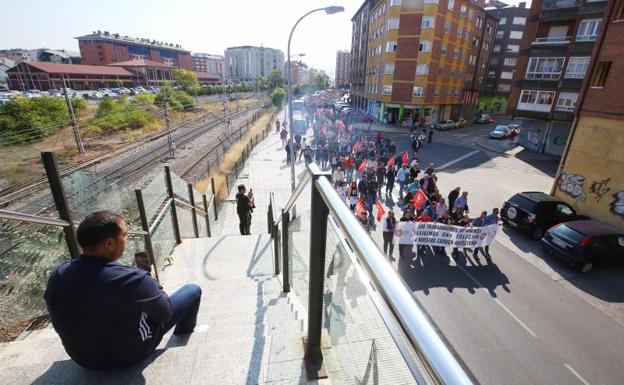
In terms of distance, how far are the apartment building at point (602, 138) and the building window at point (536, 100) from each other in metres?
12.6

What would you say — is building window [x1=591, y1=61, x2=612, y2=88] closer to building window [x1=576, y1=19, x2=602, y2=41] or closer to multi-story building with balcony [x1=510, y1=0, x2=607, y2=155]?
multi-story building with balcony [x1=510, y1=0, x2=607, y2=155]

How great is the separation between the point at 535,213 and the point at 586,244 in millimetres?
2146

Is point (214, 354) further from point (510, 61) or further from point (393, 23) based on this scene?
point (510, 61)

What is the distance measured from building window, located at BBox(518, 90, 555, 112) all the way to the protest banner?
2368cm

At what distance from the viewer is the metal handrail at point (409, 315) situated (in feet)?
2.12

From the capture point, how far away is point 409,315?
0.80 metres

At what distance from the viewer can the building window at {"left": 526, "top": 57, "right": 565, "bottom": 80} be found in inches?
1016

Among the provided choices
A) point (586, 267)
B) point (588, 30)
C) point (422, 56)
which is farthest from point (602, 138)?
point (422, 56)

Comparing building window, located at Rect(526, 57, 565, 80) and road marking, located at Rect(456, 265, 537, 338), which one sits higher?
building window, located at Rect(526, 57, 565, 80)

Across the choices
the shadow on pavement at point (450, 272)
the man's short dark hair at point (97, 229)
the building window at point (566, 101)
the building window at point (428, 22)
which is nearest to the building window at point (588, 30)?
the building window at point (566, 101)

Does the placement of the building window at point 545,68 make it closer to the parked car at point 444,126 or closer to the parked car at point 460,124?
the parked car at point 444,126

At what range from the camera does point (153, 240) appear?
19.5 feet

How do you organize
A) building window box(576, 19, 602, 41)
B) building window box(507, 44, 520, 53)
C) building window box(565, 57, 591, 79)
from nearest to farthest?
1. building window box(576, 19, 602, 41)
2. building window box(565, 57, 591, 79)
3. building window box(507, 44, 520, 53)

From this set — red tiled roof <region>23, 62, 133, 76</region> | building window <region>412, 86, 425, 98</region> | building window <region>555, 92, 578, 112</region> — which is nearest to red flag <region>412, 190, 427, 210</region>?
building window <region>555, 92, 578, 112</region>
